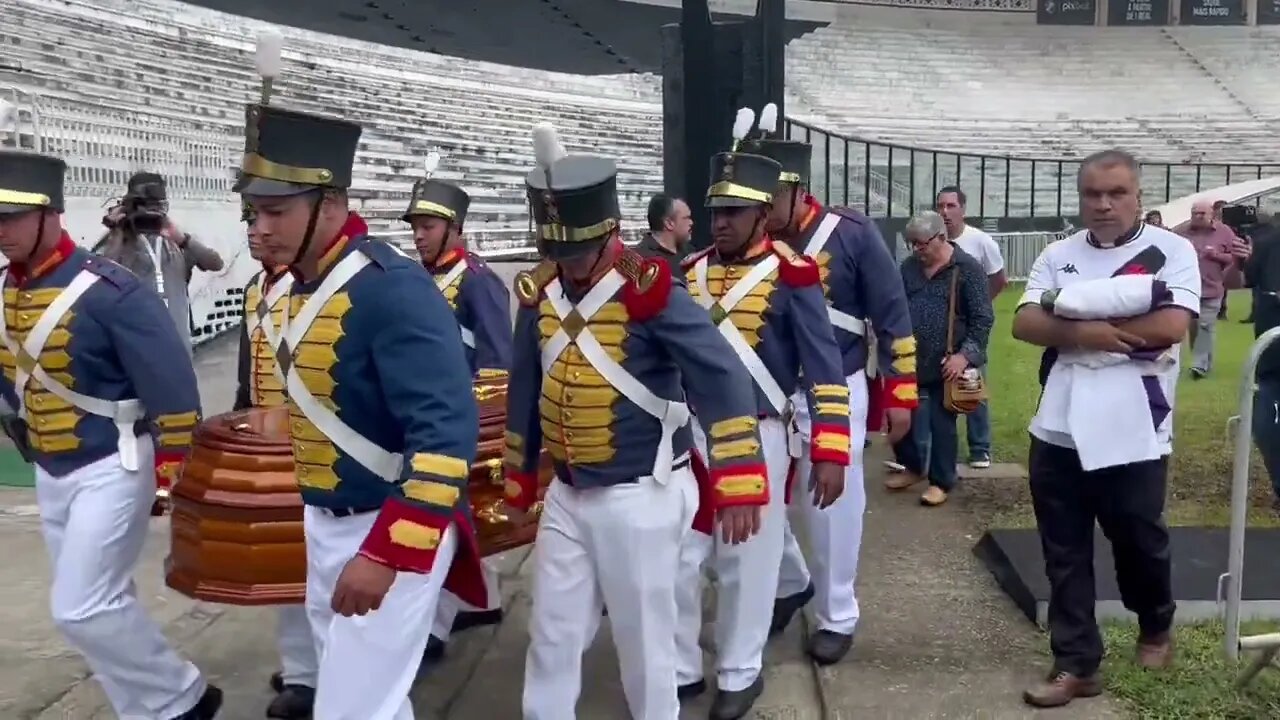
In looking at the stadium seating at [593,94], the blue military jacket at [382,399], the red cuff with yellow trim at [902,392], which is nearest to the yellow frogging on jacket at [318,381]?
the blue military jacket at [382,399]

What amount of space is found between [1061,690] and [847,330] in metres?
1.59

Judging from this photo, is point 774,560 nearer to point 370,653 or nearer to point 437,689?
point 437,689

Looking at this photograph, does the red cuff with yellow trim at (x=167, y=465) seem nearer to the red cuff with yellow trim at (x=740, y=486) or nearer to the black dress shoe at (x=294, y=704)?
the black dress shoe at (x=294, y=704)

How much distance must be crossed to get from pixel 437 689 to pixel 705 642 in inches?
43.7

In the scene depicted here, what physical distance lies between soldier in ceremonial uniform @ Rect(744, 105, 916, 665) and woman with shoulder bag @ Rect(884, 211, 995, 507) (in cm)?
198

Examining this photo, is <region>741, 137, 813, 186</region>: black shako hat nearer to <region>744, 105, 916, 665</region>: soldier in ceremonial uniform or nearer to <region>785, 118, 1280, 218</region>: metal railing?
<region>744, 105, 916, 665</region>: soldier in ceremonial uniform

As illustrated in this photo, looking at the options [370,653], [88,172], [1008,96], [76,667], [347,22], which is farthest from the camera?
[1008,96]

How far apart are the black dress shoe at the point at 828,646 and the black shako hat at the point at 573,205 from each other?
2062mm

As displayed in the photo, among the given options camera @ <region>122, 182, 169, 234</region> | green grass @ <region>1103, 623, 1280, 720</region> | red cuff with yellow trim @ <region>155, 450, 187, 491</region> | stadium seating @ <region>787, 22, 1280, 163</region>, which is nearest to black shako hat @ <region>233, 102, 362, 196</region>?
red cuff with yellow trim @ <region>155, 450, 187, 491</region>

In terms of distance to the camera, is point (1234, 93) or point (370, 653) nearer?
point (370, 653)

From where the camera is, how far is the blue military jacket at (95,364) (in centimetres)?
374

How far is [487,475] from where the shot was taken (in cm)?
396

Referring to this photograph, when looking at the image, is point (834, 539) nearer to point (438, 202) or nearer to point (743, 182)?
point (743, 182)

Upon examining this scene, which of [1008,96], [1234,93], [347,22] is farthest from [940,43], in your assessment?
[347,22]
